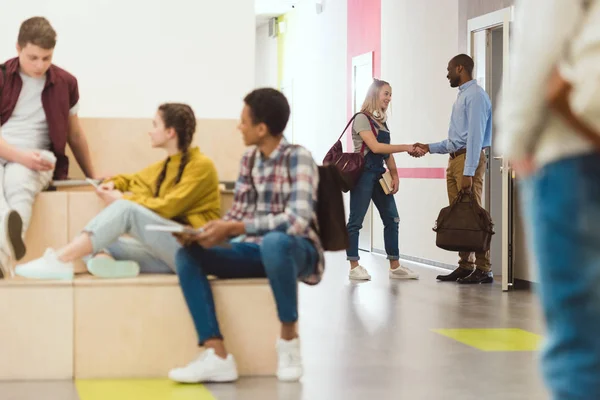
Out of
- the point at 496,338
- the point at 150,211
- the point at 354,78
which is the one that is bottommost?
the point at 496,338

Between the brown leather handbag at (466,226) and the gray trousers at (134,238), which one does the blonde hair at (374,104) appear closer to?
the brown leather handbag at (466,226)

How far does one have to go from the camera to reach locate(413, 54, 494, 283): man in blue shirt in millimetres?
7223

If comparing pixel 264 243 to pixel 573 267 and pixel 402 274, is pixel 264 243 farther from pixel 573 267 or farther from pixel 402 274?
pixel 402 274

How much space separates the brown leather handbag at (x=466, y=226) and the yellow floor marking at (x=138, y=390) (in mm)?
3845

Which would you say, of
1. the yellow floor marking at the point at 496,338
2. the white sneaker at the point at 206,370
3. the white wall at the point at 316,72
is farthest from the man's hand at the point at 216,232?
the white wall at the point at 316,72

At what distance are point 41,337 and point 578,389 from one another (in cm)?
284

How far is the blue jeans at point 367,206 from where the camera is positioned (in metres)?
7.64

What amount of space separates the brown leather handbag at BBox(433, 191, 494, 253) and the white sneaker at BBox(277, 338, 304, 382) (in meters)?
3.63

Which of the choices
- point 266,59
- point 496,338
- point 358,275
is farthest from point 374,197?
point 266,59

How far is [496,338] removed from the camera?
488 cm

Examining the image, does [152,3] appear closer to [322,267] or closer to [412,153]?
[322,267]

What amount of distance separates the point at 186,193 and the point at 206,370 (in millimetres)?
739

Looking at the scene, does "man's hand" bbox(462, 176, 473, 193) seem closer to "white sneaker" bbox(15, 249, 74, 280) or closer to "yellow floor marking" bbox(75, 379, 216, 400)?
"yellow floor marking" bbox(75, 379, 216, 400)

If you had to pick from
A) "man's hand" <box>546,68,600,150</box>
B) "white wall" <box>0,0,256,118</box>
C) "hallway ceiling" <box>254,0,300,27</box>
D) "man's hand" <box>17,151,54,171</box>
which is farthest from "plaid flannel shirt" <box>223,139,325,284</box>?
"hallway ceiling" <box>254,0,300,27</box>
